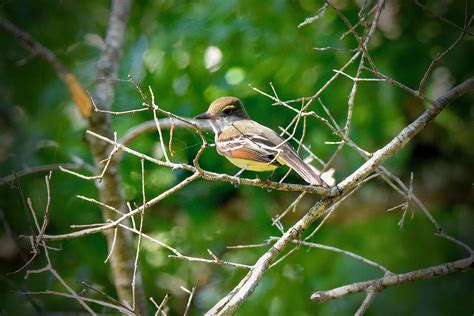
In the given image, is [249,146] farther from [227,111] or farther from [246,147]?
[227,111]

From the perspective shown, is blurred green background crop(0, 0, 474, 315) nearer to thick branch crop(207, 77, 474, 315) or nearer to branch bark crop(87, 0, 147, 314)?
branch bark crop(87, 0, 147, 314)

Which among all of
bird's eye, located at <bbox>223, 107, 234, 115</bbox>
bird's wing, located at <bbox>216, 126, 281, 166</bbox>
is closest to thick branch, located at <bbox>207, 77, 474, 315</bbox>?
bird's wing, located at <bbox>216, 126, 281, 166</bbox>

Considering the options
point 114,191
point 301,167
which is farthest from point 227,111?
point 301,167

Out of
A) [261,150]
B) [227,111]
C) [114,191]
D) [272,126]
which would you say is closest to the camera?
[261,150]

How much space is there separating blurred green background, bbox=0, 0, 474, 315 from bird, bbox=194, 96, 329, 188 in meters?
0.37

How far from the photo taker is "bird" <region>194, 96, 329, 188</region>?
3.81m

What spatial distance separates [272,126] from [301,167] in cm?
185

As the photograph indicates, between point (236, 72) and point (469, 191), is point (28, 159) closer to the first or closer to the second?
point (236, 72)

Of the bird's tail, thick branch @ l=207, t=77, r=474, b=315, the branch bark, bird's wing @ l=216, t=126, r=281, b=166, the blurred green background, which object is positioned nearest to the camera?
thick branch @ l=207, t=77, r=474, b=315

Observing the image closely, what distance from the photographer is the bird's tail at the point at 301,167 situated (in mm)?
3564

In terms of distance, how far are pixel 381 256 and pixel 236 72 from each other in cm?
222

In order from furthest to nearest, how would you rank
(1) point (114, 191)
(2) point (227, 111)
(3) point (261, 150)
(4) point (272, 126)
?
(4) point (272, 126)
(1) point (114, 191)
(2) point (227, 111)
(3) point (261, 150)

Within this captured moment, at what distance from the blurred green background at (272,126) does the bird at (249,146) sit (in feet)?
1.20

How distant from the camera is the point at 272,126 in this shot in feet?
18.5
